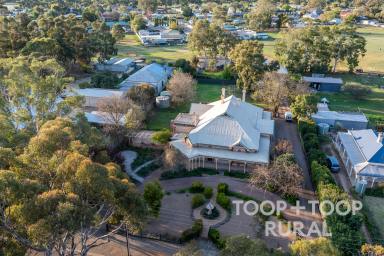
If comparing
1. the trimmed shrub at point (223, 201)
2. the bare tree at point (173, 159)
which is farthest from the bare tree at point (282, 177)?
the bare tree at point (173, 159)

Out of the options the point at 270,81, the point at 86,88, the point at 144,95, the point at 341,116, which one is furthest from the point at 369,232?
the point at 86,88

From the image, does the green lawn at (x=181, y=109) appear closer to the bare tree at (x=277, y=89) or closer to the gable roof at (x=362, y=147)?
the bare tree at (x=277, y=89)

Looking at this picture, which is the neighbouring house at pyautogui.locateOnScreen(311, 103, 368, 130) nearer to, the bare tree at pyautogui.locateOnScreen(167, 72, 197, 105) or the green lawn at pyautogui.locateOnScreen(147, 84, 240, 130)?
the green lawn at pyautogui.locateOnScreen(147, 84, 240, 130)

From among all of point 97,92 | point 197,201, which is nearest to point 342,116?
point 197,201

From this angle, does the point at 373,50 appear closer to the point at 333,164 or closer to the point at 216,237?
the point at 333,164

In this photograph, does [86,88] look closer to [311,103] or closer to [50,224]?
[311,103]
